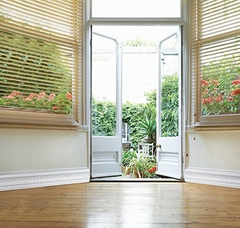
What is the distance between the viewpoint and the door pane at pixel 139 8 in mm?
4051

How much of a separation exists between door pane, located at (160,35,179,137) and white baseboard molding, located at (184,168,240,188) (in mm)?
613

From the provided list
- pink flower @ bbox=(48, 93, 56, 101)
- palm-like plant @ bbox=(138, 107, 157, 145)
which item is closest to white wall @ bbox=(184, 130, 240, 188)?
pink flower @ bbox=(48, 93, 56, 101)

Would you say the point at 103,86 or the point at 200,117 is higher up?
the point at 103,86

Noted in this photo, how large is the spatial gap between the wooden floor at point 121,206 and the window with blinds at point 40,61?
37.4 inches

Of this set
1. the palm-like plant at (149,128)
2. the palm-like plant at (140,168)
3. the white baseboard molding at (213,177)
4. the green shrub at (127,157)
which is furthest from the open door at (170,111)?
the palm-like plant at (149,128)

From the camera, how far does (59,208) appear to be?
95.3 inches

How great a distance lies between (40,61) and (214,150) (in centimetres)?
248

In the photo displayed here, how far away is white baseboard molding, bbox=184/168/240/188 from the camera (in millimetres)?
3488

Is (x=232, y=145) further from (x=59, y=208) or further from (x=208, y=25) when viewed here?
(x=59, y=208)

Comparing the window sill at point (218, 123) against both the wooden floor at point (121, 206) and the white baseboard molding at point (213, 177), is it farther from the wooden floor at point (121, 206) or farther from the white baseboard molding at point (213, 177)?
the wooden floor at point (121, 206)

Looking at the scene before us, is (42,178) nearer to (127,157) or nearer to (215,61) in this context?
(215,61)

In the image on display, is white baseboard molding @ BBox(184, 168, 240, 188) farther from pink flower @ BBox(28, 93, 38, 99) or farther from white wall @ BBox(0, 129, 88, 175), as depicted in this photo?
pink flower @ BBox(28, 93, 38, 99)

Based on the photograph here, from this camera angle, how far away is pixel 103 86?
4258mm

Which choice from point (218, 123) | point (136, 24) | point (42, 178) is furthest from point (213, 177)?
point (136, 24)
